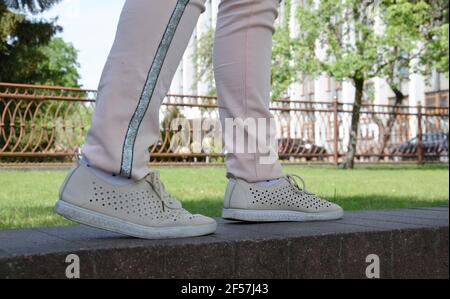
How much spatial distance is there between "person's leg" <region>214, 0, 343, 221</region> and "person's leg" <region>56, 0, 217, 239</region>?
0.33m

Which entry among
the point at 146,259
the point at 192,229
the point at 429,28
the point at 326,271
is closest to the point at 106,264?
the point at 146,259

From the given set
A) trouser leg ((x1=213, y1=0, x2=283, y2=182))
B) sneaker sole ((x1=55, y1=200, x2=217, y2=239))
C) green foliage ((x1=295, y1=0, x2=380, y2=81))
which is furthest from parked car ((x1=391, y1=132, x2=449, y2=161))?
sneaker sole ((x1=55, y1=200, x2=217, y2=239))

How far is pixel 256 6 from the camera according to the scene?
1.71 metres

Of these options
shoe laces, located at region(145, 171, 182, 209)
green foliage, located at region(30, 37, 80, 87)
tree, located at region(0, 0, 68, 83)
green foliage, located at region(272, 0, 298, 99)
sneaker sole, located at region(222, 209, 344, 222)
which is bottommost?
sneaker sole, located at region(222, 209, 344, 222)

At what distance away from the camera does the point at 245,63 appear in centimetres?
174

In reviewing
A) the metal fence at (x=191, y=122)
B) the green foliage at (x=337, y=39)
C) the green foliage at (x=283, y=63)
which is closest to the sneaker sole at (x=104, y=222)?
the metal fence at (x=191, y=122)

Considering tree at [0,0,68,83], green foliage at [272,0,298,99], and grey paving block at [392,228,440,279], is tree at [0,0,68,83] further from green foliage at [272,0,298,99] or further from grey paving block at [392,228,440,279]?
grey paving block at [392,228,440,279]

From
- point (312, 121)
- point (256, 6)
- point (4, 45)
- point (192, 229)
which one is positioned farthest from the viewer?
point (4, 45)

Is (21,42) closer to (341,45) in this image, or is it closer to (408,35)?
(341,45)

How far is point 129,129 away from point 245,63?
0.49 m

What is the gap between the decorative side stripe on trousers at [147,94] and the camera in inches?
54.4

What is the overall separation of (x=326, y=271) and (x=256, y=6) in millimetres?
748

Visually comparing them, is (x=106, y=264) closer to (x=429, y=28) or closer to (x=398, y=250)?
(x=398, y=250)

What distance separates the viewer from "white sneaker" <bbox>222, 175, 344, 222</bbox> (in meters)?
1.77
